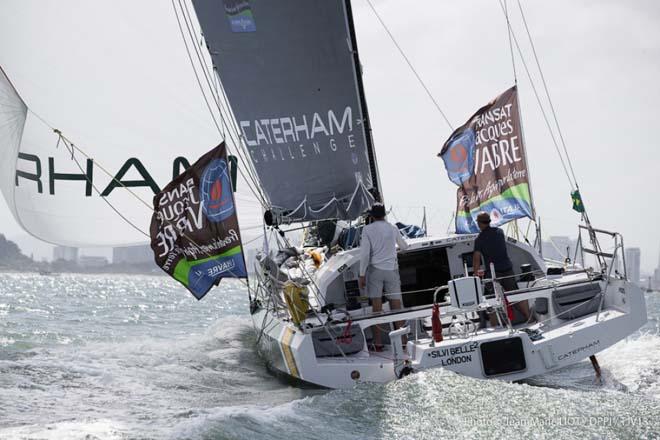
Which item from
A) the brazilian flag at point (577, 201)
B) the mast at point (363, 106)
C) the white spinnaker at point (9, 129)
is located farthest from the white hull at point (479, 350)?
the white spinnaker at point (9, 129)

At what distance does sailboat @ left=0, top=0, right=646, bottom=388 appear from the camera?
684 cm

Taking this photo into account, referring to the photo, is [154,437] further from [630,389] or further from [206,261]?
[630,389]

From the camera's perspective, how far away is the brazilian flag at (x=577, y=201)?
8.48 metres

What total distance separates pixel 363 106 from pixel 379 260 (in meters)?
2.66

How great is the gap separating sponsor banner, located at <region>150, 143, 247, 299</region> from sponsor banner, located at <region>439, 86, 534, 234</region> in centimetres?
355

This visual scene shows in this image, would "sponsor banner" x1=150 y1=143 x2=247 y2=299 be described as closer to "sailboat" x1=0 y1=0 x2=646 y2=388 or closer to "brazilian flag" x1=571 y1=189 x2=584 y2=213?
"sailboat" x1=0 y1=0 x2=646 y2=388

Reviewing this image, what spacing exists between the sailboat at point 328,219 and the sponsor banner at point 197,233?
0.01 m

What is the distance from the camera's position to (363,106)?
31.2 ft

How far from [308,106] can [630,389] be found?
4.48m

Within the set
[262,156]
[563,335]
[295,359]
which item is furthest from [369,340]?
[262,156]

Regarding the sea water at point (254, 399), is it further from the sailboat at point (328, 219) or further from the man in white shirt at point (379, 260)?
the man in white shirt at point (379, 260)

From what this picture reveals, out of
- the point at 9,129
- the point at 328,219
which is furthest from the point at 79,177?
the point at 328,219

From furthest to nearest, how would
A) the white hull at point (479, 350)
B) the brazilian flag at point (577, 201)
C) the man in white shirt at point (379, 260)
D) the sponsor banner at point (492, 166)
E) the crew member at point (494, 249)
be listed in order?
the sponsor banner at point (492, 166) < the brazilian flag at point (577, 201) < the crew member at point (494, 249) < the man in white shirt at point (379, 260) < the white hull at point (479, 350)

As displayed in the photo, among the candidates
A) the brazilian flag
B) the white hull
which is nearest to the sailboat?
the white hull
